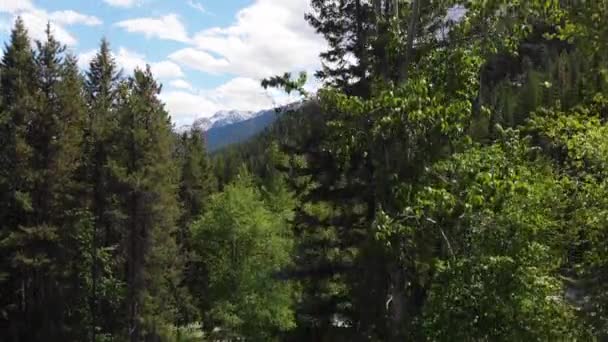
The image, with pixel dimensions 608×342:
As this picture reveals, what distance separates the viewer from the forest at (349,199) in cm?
747

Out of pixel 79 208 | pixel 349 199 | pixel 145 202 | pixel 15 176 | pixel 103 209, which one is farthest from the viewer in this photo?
pixel 103 209

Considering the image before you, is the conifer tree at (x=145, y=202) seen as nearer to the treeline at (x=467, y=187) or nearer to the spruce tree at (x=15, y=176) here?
the spruce tree at (x=15, y=176)

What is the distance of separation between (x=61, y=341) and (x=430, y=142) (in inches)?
1076

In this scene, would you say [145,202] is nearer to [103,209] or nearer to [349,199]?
[103,209]

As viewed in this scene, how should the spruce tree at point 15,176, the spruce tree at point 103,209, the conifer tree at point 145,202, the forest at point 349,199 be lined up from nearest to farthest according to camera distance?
the forest at point 349,199 < the spruce tree at point 15,176 < the conifer tree at point 145,202 < the spruce tree at point 103,209

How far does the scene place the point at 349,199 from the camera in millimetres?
17531

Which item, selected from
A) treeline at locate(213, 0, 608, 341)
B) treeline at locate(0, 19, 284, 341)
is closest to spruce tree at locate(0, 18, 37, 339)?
treeline at locate(0, 19, 284, 341)

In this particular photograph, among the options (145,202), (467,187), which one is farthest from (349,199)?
(145,202)

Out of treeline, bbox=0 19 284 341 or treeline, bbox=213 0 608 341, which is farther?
treeline, bbox=0 19 284 341

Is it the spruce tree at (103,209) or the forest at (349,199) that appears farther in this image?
the spruce tree at (103,209)

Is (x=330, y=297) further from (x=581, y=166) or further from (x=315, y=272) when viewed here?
(x=581, y=166)

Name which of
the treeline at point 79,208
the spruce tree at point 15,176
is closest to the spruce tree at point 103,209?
the treeline at point 79,208

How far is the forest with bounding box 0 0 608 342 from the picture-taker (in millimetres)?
7473

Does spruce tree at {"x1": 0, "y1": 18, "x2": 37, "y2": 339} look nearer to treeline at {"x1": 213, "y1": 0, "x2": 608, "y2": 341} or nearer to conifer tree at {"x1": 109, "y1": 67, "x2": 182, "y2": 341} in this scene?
conifer tree at {"x1": 109, "y1": 67, "x2": 182, "y2": 341}
